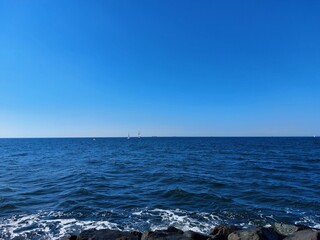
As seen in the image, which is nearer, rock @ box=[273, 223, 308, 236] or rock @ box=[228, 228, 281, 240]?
rock @ box=[228, 228, 281, 240]

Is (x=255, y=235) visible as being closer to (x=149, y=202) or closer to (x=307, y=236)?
(x=307, y=236)

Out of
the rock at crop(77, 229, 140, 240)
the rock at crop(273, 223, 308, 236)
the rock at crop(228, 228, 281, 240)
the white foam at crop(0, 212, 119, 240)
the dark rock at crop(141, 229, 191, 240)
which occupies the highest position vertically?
the rock at crop(228, 228, 281, 240)

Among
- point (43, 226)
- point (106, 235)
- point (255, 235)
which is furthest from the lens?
→ point (43, 226)

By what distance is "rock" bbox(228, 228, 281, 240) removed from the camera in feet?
33.7

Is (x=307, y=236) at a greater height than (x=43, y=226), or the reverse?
(x=307, y=236)

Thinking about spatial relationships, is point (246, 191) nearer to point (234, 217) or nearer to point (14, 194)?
point (234, 217)

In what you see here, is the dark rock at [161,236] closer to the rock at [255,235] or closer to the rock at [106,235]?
the rock at [106,235]

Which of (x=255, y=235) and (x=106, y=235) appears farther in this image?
(x=106, y=235)

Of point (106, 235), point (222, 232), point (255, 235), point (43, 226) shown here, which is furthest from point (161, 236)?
point (43, 226)

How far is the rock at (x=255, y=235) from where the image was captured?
10.3 m

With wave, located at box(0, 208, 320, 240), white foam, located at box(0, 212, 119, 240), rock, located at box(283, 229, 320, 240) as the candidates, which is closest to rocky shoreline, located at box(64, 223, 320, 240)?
rock, located at box(283, 229, 320, 240)

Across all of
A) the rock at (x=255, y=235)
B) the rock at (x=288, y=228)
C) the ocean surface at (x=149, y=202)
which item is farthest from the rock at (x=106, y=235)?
the rock at (x=288, y=228)

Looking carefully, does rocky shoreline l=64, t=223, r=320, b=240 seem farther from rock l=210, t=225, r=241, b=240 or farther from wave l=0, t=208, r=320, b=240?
wave l=0, t=208, r=320, b=240

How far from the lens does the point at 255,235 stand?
1023 centimetres
